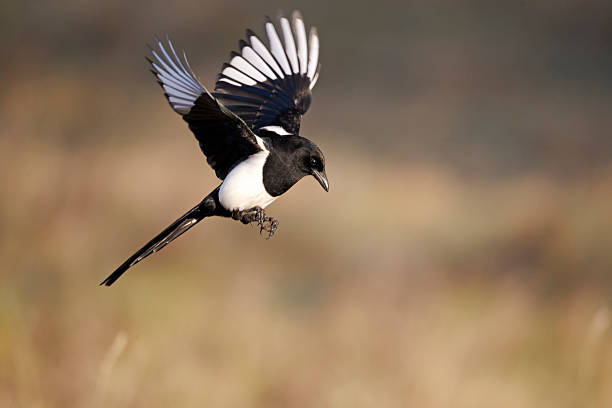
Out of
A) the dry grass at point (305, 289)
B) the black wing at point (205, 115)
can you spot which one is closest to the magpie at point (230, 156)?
the black wing at point (205, 115)

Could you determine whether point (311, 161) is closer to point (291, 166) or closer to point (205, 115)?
point (291, 166)

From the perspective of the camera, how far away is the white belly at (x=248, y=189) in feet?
3.33

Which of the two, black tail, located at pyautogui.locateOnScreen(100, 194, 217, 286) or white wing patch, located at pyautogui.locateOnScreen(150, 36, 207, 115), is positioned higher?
white wing patch, located at pyautogui.locateOnScreen(150, 36, 207, 115)

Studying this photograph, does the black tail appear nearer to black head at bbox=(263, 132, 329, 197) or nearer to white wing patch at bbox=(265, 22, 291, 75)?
black head at bbox=(263, 132, 329, 197)

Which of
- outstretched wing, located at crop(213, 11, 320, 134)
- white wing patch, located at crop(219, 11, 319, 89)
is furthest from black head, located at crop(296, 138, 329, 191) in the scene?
white wing patch, located at crop(219, 11, 319, 89)

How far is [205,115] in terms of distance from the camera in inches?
40.9

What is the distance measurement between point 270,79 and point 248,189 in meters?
0.58

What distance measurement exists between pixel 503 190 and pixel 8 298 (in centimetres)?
222

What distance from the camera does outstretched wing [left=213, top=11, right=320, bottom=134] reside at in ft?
4.81

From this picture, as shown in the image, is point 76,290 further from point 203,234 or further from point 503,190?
point 503,190

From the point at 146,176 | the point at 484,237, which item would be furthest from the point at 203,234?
the point at 484,237

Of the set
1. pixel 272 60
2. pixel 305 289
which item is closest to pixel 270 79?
pixel 272 60

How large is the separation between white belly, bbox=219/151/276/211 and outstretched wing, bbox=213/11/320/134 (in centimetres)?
37

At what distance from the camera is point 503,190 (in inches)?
138
